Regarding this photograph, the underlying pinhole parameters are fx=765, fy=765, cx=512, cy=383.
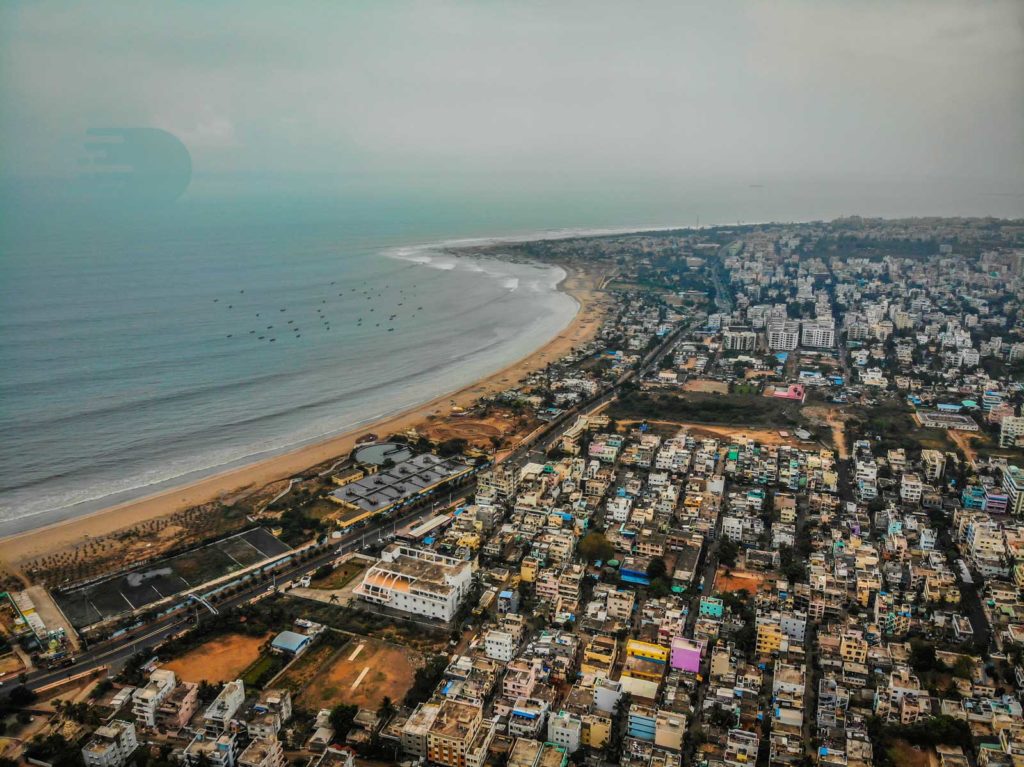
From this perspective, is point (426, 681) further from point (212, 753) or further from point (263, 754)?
point (212, 753)

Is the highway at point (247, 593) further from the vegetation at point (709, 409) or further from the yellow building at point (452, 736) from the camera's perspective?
the yellow building at point (452, 736)

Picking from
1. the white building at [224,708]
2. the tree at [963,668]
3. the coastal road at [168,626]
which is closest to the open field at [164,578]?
the coastal road at [168,626]

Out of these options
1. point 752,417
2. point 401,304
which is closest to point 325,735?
point 752,417

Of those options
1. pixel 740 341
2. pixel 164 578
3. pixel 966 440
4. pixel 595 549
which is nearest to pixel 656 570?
pixel 595 549

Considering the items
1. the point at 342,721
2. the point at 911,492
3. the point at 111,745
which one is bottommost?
the point at 342,721

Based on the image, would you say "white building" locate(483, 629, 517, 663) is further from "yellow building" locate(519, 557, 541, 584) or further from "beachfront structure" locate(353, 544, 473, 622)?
"yellow building" locate(519, 557, 541, 584)

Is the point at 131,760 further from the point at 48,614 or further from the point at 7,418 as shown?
the point at 7,418

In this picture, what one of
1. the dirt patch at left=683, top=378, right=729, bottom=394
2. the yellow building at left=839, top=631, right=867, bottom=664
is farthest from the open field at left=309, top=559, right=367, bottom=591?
the dirt patch at left=683, top=378, right=729, bottom=394
